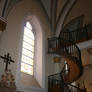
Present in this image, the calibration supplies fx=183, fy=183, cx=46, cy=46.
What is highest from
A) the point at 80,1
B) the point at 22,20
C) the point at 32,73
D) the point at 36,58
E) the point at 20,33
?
the point at 80,1

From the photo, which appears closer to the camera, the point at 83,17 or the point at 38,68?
the point at 38,68

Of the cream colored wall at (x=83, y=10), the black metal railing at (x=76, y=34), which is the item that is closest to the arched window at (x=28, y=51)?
the black metal railing at (x=76, y=34)

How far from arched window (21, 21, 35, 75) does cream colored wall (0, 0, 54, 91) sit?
62 centimetres

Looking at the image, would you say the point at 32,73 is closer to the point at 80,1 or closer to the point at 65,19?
the point at 65,19

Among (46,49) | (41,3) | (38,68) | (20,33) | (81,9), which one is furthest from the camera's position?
(81,9)

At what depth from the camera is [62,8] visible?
38.3ft

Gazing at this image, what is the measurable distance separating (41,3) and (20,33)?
11.0 ft

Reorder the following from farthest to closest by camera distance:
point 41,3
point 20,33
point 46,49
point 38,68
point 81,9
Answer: point 81,9, point 41,3, point 46,49, point 38,68, point 20,33

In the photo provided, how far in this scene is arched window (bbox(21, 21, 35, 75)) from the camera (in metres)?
9.06

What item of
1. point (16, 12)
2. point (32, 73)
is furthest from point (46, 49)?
point (16, 12)

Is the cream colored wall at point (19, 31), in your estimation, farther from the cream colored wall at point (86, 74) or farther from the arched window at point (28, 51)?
the cream colored wall at point (86, 74)

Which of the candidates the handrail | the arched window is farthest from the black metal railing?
the arched window

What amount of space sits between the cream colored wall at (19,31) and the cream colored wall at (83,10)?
2.16m

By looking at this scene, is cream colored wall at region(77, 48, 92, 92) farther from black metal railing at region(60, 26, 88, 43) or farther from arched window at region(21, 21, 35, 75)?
arched window at region(21, 21, 35, 75)
